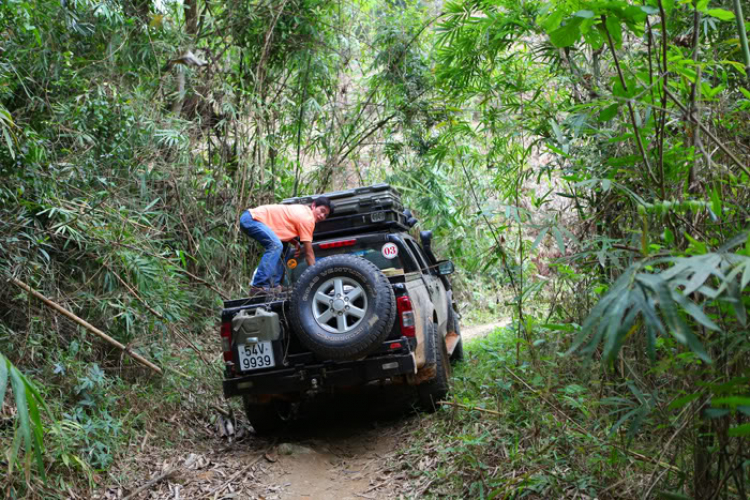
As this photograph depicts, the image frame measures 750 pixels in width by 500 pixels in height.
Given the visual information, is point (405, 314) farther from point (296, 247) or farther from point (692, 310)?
point (692, 310)

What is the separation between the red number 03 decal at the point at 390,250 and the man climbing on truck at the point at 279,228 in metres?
0.71

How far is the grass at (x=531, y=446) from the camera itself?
3.15m

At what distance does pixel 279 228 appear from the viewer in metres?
6.10

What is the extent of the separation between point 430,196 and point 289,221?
5391 millimetres

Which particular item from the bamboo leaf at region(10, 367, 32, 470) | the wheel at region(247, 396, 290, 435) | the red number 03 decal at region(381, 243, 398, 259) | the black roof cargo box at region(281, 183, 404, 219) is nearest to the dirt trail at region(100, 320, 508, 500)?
the wheel at region(247, 396, 290, 435)

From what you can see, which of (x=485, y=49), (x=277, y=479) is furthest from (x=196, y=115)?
(x=277, y=479)

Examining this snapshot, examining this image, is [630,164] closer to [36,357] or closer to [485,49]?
[485,49]

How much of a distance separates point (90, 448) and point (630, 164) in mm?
4015

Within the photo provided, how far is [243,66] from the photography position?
895 cm

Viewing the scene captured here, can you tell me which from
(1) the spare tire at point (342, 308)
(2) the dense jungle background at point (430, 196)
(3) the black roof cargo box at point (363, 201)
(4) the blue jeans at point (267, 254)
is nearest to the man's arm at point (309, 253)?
(4) the blue jeans at point (267, 254)

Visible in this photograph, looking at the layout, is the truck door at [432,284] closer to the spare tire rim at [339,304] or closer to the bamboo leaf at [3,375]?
the spare tire rim at [339,304]

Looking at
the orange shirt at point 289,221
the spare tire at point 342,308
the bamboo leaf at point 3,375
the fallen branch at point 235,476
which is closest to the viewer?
the bamboo leaf at point 3,375

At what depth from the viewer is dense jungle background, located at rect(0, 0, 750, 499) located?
2412mm

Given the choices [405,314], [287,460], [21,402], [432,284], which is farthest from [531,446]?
[432,284]
